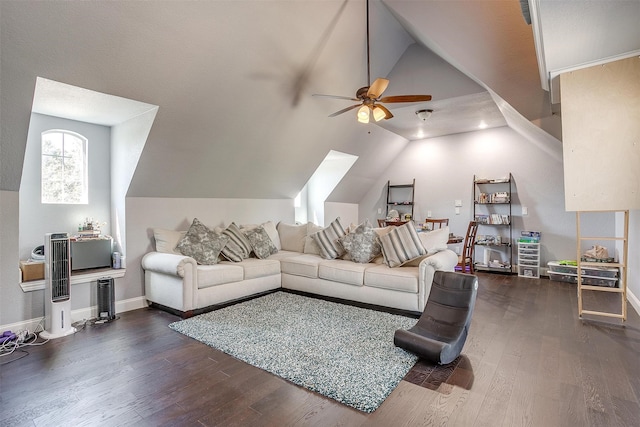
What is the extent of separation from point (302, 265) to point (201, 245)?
4.46ft

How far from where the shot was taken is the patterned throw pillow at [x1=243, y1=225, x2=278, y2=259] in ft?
15.5

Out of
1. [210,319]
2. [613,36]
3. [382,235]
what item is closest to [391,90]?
[382,235]

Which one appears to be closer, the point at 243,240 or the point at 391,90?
the point at 243,240

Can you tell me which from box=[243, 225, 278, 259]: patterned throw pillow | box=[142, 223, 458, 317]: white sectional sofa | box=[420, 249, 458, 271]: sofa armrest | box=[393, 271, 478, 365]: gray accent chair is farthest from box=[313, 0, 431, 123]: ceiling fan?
box=[243, 225, 278, 259]: patterned throw pillow

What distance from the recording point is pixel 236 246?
4.50 meters

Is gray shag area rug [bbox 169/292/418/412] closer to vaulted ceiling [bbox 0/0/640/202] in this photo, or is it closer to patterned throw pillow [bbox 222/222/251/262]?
patterned throw pillow [bbox 222/222/251/262]

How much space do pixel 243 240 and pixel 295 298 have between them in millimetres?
1134

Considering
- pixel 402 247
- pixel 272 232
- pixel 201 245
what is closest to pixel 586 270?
pixel 402 247

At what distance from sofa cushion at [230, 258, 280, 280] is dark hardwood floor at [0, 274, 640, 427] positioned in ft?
3.97

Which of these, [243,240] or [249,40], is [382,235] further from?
[249,40]

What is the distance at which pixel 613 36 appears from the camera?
2340 millimetres

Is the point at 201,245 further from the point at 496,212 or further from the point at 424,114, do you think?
the point at 496,212

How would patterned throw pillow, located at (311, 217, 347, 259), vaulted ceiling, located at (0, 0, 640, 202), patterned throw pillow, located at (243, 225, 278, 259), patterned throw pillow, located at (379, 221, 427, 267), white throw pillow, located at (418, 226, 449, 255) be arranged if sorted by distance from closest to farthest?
vaulted ceiling, located at (0, 0, 640, 202) → patterned throw pillow, located at (379, 221, 427, 267) → white throw pillow, located at (418, 226, 449, 255) → patterned throw pillow, located at (311, 217, 347, 259) → patterned throw pillow, located at (243, 225, 278, 259)

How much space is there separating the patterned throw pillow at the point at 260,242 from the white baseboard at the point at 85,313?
5.08 feet
